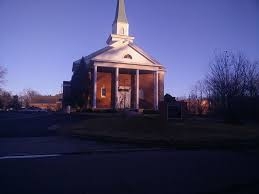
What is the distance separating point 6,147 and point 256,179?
878cm

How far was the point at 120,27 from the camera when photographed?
5831 centimetres

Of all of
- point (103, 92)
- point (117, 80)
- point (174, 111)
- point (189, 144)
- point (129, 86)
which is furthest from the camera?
point (129, 86)

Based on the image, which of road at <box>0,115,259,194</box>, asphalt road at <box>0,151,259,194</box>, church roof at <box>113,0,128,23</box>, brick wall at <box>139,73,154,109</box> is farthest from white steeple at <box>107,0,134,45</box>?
asphalt road at <box>0,151,259,194</box>

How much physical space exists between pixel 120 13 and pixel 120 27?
3.41 metres

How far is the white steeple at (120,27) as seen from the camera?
56625 mm

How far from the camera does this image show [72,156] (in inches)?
380

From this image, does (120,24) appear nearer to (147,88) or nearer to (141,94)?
(147,88)

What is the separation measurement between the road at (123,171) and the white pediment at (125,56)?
117 ft

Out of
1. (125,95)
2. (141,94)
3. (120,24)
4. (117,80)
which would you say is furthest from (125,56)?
(120,24)

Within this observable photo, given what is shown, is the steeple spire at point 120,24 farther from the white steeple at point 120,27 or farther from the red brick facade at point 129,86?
the red brick facade at point 129,86

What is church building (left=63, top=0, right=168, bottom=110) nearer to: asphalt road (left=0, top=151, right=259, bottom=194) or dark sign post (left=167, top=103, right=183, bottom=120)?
dark sign post (left=167, top=103, right=183, bottom=120)

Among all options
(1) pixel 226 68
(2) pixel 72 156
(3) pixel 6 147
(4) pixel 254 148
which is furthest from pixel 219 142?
(1) pixel 226 68

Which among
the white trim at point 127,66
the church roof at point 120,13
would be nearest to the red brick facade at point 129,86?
the white trim at point 127,66

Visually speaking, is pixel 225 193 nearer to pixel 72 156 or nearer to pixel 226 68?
pixel 72 156
